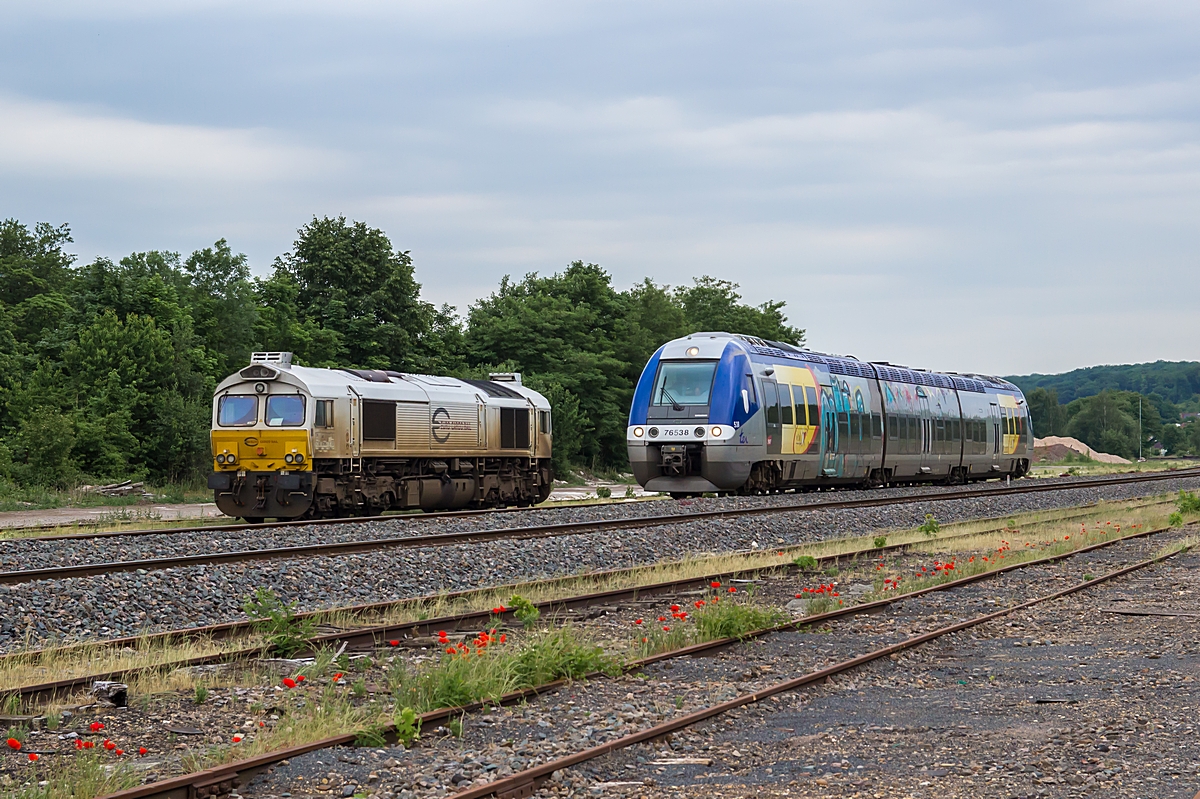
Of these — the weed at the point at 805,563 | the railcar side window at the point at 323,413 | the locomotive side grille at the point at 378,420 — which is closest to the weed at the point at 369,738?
the weed at the point at 805,563

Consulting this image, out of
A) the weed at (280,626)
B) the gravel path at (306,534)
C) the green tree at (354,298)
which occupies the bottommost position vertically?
the weed at (280,626)

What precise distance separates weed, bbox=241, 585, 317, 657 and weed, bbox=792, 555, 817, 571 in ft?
26.2

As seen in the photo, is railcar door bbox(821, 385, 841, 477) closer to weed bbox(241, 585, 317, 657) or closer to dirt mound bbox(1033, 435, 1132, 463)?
weed bbox(241, 585, 317, 657)

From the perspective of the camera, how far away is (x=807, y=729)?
8.50 meters

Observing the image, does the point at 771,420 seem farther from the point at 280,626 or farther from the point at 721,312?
the point at 721,312

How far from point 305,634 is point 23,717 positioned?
3200 mm

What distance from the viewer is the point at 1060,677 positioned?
1041cm

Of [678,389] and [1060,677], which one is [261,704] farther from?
[678,389]

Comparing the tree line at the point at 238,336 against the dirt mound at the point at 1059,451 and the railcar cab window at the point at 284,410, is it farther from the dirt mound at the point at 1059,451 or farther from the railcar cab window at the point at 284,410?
the dirt mound at the point at 1059,451

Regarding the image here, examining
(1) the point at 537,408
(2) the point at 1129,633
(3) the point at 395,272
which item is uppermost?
(3) the point at 395,272

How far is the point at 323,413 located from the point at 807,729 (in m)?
18.9

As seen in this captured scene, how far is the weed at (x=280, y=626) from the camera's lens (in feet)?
35.8

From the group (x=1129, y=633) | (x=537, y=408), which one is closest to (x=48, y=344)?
(x=537, y=408)

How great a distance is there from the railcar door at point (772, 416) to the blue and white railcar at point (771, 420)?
0.09 ft
